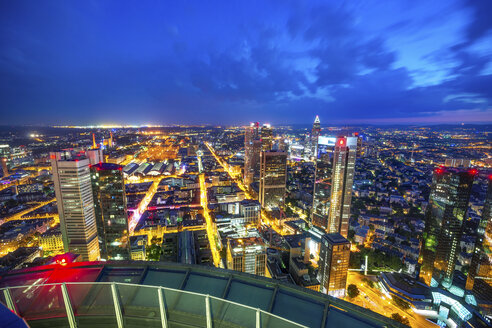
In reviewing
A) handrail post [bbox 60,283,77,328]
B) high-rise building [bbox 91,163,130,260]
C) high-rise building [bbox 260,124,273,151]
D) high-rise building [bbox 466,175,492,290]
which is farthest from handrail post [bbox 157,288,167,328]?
high-rise building [bbox 260,124,273,151]

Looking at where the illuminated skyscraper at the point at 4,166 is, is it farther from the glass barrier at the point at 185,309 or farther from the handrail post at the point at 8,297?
the glass barrier at the point at 185,309

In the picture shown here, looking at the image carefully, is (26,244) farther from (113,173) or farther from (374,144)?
(374,144)

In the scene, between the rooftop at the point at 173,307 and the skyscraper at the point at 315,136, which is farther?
the skyscraper at the point at 315,136

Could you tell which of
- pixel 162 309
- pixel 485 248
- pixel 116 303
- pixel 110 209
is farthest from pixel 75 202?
pixel 485 248

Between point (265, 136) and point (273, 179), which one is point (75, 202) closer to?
point (273, 179)

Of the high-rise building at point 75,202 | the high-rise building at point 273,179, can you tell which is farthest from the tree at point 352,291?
the high-rise building at point 75,202

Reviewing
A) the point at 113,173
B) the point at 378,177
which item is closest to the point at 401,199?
the point at 378,177
